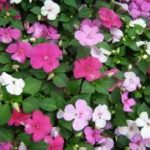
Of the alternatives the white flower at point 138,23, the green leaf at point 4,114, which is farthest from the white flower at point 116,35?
the green leaf at point 4,114

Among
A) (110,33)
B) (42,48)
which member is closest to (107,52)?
(110,33)

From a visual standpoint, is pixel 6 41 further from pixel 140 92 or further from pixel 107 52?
pixel 140 92

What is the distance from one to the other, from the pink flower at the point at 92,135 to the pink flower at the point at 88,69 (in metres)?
0.21

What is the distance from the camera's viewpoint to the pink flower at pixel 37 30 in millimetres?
2221

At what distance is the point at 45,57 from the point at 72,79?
148 mm

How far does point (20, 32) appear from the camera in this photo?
2.21 m

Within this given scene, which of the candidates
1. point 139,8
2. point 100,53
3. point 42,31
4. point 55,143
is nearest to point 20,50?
point 42,31

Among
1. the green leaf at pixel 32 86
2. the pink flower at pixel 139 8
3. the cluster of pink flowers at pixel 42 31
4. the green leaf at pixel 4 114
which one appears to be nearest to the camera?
the green leaf at pixel 4 114

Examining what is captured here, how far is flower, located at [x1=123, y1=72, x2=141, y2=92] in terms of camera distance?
2.07 meters

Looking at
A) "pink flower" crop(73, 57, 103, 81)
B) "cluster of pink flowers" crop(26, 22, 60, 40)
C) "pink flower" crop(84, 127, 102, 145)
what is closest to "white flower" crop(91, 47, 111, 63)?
"pink flower" crop(73, 57, 103, 81)

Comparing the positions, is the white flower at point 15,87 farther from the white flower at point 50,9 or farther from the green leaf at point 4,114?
the white flower at point 50,9

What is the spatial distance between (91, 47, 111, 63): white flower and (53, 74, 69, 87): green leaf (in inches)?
7.5

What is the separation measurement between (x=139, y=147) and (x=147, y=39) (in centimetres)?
62

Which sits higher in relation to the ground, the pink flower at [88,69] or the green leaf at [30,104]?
the pink flower at [88,69]
